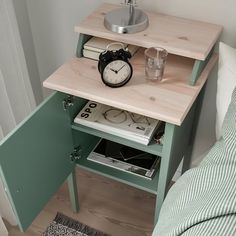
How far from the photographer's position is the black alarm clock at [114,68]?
3.21ft

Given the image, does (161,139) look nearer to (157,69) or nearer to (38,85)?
(157,69)

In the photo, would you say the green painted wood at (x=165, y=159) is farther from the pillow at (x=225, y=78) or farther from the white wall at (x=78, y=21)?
the white wall at (x=78, y=21)

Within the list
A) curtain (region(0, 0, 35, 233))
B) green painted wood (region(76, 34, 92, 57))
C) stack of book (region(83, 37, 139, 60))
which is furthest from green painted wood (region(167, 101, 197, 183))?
curtain (region(0, 0, 35, 233))

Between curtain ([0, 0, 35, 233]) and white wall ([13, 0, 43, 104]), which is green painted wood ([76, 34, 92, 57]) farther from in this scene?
white wall ([13, 0, 43, 104])

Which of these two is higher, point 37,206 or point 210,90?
point 210,90

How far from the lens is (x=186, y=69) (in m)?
1.07

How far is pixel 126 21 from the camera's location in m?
1.07

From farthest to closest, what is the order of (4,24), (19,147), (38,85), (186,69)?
(38,85), (4,24), (186,69), (19,147)

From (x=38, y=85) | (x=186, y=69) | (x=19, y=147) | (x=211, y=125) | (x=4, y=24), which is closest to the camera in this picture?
(x=19, y=147)

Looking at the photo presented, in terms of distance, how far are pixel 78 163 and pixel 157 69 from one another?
48cm

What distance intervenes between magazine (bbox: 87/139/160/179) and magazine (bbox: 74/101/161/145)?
0.64 ft

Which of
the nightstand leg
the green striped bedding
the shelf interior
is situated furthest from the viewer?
the nightstand leg

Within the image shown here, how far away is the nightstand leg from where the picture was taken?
134 centimetres

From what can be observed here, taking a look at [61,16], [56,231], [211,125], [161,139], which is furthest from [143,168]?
[61,16]
